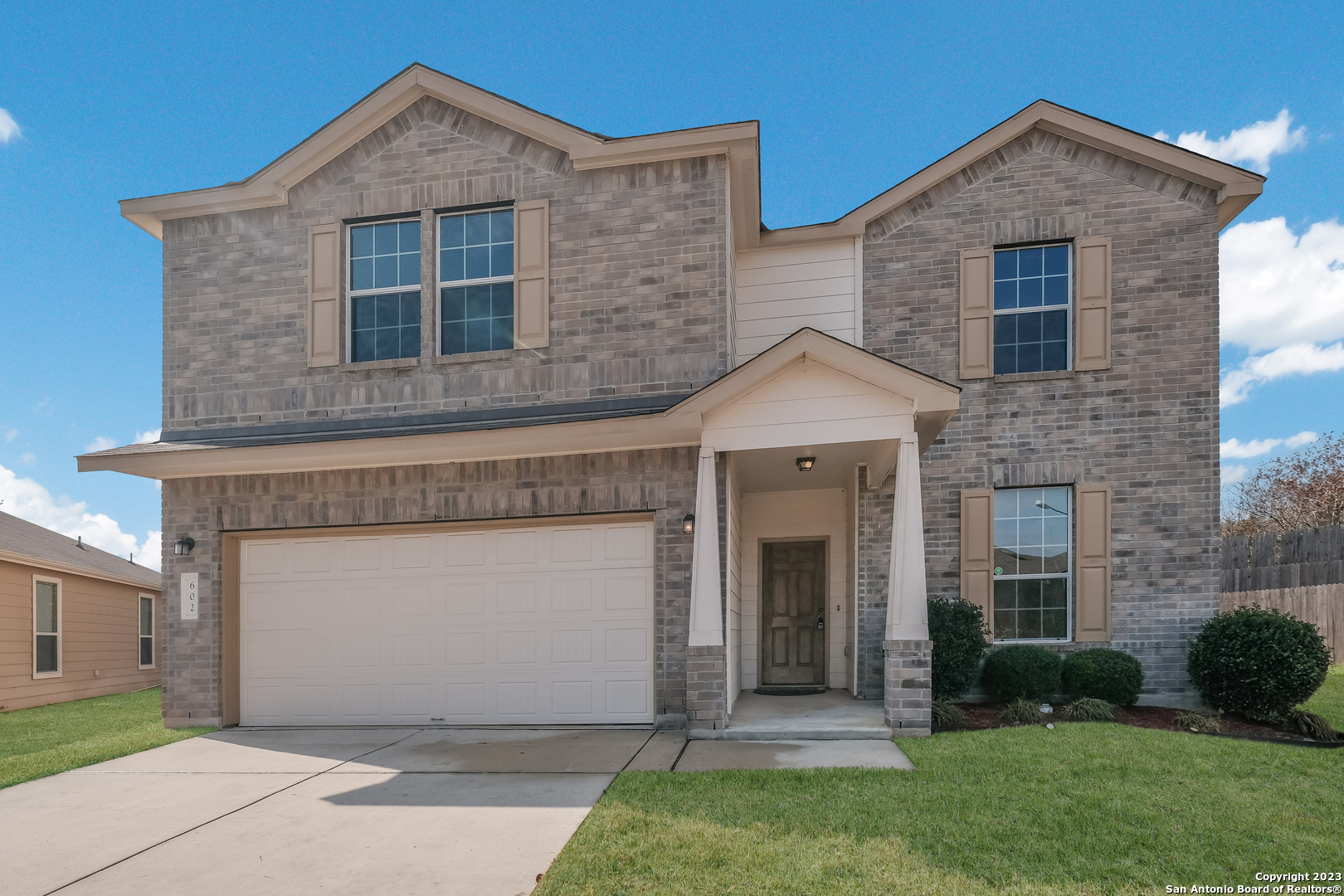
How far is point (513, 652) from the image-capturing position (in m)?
8.66

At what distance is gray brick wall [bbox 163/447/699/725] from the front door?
2.95 meters

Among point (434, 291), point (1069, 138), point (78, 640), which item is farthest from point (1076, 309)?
point (78, 640)

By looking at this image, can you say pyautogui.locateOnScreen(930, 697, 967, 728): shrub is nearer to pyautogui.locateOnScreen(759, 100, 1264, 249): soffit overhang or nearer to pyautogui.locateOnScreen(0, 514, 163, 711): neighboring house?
pyautogui.locateOnScreen(759, 100, 1264, 249): soffit overhang

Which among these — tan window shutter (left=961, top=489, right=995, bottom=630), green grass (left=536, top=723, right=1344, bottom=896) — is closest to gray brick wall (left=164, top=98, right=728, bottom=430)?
tan window shutter (left=961, top=489, right=995, bottom=630)

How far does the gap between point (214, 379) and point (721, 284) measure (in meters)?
6.09

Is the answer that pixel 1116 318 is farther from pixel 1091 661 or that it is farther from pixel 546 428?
pixel 546 428

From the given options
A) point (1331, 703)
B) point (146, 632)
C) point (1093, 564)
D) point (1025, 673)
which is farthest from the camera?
point (146, 632)

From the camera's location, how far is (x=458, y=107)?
9453mm

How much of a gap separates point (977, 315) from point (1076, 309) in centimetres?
115

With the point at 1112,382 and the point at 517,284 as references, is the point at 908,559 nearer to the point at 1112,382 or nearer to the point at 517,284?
the point at 1112,382

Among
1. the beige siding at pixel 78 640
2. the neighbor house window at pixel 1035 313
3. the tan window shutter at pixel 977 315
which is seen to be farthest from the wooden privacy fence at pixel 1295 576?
the beige siding at pixel 78 640

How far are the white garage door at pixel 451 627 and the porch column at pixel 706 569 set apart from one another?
0.89 m

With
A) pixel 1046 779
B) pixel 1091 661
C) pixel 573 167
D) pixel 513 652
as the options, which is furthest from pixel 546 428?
pixel 1091 661

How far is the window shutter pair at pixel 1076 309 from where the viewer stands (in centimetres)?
977
